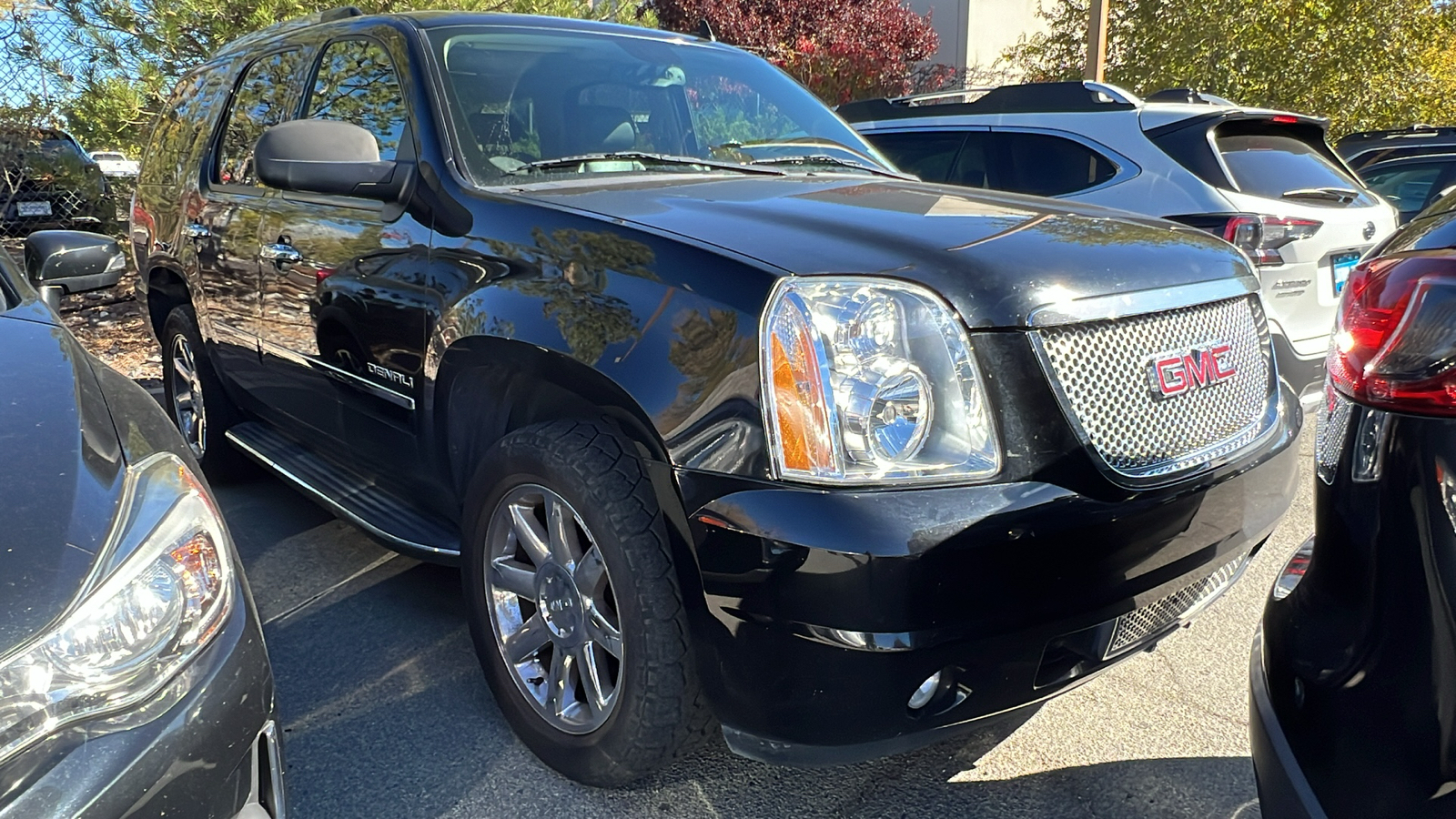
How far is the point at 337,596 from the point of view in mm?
3584

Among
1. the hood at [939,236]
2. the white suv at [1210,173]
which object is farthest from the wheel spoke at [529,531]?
the white suv at [1210,173]

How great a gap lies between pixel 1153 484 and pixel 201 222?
3.56m

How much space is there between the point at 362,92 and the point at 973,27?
15093 millimetres

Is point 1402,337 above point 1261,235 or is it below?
above

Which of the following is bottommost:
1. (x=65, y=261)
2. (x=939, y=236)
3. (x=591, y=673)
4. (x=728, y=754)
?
(x=728, y=754)

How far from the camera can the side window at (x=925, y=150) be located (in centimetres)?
570

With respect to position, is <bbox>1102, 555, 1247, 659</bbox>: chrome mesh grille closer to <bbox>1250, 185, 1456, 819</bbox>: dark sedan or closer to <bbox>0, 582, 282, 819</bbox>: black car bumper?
<bbox>1250, 185, 1456, 819</bbox>: dark sedan

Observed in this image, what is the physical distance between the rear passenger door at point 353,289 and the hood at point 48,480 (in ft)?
2.75

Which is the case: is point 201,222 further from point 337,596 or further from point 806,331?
point 806,331

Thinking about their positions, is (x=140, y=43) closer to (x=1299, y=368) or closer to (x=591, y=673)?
(x=591, y=673)

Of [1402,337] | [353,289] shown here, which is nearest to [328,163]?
[353,289]

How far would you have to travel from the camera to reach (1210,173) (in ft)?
15.0

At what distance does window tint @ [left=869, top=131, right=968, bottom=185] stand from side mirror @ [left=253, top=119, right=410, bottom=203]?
3405 millimetres

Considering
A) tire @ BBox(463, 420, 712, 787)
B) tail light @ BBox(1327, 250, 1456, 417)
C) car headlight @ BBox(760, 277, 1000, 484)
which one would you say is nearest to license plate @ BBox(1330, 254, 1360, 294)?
tail light @ BBox(1327, 250, 1456, 417)
